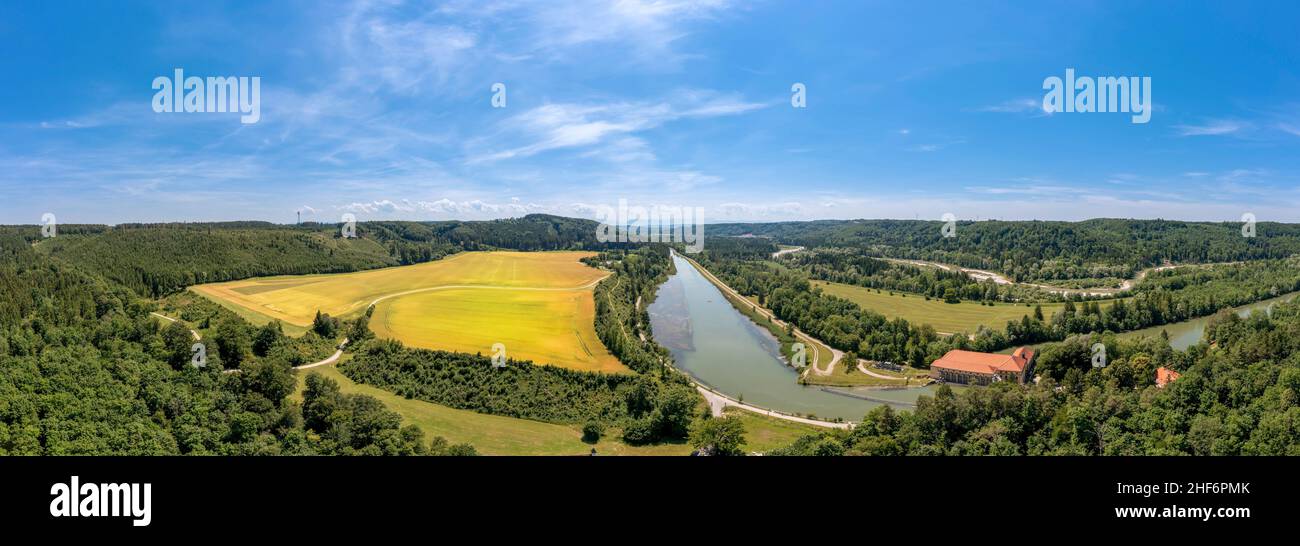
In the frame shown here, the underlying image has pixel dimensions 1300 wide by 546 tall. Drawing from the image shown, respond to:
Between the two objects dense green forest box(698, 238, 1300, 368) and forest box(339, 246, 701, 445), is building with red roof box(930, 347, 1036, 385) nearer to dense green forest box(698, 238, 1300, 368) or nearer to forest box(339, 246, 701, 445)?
dense green forest box(698, 238, 1300, 368)

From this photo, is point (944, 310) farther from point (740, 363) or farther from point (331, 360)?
point (331, 360)

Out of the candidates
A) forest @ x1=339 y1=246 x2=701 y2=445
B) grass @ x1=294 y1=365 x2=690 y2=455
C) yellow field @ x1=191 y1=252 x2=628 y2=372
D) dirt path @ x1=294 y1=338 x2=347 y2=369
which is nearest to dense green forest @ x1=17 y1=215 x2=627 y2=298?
yellow field @ x1=191 y1=252 x2=628 y2=372

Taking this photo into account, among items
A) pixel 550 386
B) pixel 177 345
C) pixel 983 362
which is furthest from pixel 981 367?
pixel 177 345

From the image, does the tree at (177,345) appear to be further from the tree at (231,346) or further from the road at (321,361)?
the road at (321,361)
